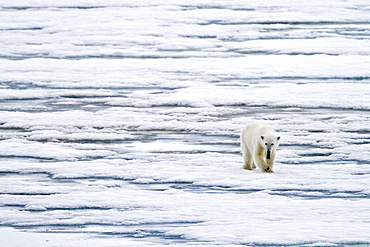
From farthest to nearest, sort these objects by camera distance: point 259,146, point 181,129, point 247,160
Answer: point 181,129
point 247,160
point 259,146

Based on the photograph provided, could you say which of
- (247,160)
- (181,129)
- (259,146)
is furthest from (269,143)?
(181,129)

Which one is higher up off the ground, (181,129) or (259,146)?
(181,129)

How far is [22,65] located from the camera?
36.1 ft

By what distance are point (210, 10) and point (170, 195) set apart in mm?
12484

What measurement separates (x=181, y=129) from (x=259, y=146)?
1862 mm

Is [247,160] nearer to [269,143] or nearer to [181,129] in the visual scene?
[269,143]

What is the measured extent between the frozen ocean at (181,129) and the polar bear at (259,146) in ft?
0.35

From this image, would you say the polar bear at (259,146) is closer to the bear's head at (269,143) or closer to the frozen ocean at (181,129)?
the bear's head at (269,143)

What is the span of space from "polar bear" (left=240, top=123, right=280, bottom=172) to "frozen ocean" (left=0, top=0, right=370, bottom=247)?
4.2 inches

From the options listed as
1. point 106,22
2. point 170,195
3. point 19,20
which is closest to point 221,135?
point 170,195

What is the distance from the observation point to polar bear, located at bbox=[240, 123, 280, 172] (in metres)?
5.25

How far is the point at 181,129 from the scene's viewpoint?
7152mm

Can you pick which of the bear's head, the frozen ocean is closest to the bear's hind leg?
the frozen ocean

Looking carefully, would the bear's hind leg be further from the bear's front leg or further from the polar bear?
the bear's front leg
